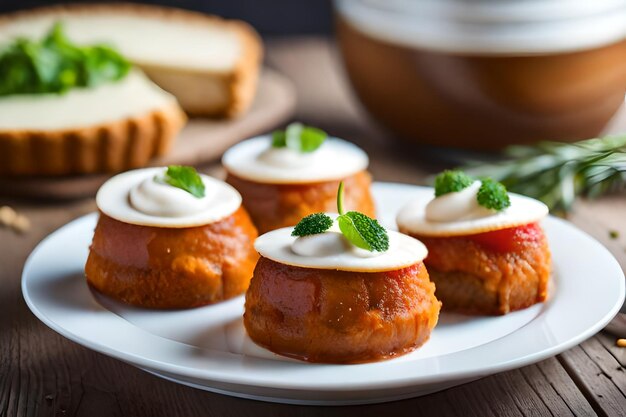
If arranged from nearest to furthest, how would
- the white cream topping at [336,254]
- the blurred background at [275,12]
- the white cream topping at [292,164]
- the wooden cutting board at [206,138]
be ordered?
the white cream topping at [336,254]
the white cream topping at [292,164]
the wooden cutting board at [206,138]
the blurred background at [275,12]

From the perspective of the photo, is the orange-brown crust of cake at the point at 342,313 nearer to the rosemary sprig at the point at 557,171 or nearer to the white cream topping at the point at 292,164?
the white cream topping at the point at 292,164

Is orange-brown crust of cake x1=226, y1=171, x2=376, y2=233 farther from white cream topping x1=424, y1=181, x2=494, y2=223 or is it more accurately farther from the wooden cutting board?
the wooden cutting board

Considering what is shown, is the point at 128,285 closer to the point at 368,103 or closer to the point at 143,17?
the point at 368,103

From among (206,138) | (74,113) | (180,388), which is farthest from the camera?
(206,138)

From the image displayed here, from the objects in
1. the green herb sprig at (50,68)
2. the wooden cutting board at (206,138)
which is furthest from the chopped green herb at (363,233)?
the green herb sprig at (50,68)

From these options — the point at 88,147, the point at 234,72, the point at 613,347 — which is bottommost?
the point at 88,147

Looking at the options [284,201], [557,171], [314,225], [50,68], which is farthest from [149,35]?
[314,225]

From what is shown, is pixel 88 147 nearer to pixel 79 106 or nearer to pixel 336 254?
pixel 79 106
